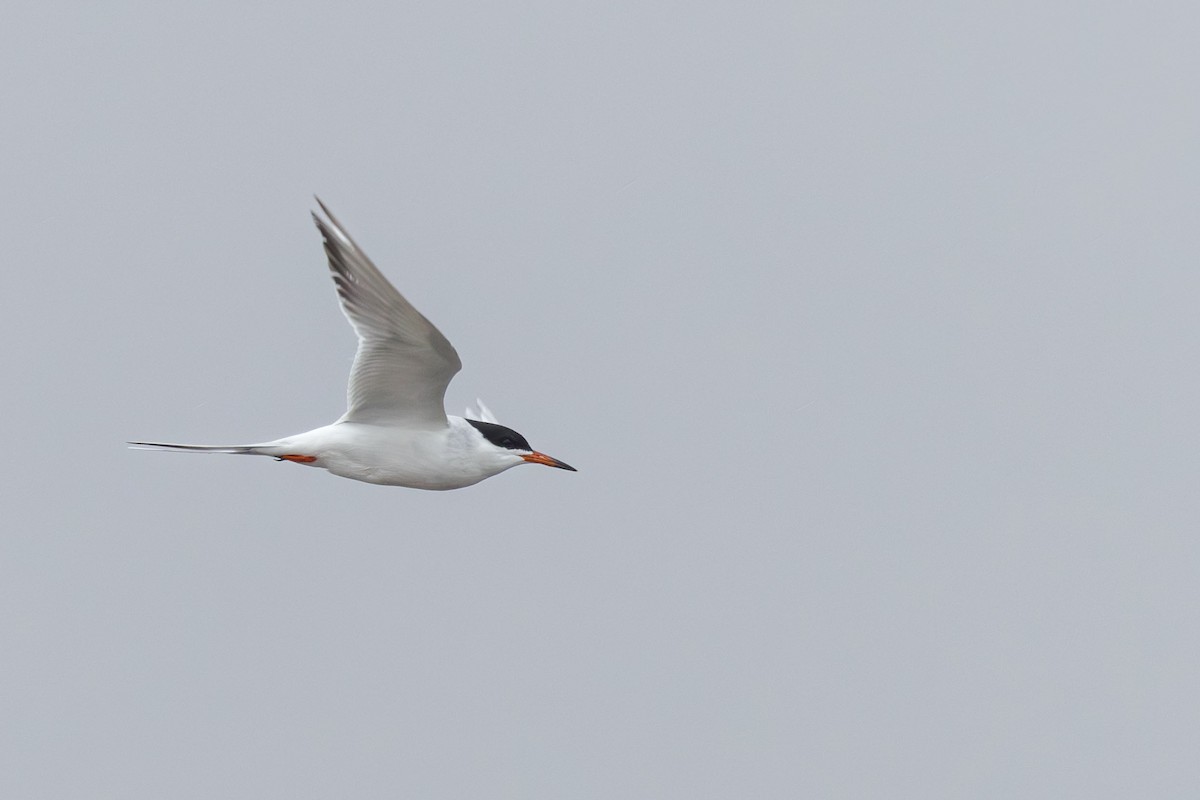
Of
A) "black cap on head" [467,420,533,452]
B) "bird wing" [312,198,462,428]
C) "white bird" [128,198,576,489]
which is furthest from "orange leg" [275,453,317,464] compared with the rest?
"black cap on head" [467,420,533,452]

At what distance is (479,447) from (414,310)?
178 cm

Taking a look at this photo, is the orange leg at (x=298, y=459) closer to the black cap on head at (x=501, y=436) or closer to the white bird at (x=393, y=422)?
the white bird at (x=393, y=422)

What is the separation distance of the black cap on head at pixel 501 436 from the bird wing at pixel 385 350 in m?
0.43

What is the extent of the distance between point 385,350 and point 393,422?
0.78 meters

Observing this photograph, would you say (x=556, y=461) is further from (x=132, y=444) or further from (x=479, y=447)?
(x=132, y=444)

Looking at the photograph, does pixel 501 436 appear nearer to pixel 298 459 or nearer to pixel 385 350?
pixel 385 350

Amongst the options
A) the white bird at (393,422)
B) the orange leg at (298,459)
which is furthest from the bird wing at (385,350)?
the orange leg at (298,459)

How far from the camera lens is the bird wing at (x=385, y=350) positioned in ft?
36.1

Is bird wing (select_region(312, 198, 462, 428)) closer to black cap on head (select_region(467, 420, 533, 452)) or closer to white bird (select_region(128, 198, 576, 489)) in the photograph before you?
white bird (select_region(128, 198, 576, 489))

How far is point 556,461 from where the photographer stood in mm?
12859

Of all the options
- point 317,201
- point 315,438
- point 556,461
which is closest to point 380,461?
point 315,438

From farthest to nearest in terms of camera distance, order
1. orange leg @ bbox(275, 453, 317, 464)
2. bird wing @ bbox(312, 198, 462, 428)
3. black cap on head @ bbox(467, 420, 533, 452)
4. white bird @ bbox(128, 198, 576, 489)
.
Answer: black cap on head @ bbox(467, 420, 533, 452) → orange leg @ bbox(275, 453, 317, 464) → white bird @ bbox(128, 198, 576, 489) → bird wing @ bbox(312, 198, 462, 428)

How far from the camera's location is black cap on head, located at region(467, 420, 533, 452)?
12.6m

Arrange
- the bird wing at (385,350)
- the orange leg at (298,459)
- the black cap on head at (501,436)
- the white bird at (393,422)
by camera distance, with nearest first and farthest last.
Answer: the bird wing at (385,350), the white bird at (393,422), the orange leg at (298,459), the black cap on head at (501,436)
